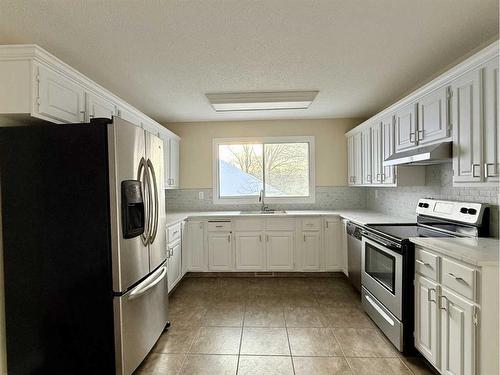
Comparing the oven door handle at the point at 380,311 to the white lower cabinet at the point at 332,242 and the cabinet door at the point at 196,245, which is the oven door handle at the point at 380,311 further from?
the cabinet door at the point at 196,245

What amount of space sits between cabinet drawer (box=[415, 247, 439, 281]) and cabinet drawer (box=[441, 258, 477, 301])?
6 centimetres

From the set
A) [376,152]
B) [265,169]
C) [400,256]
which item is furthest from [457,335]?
[265,169]

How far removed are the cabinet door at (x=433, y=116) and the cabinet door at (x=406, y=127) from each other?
0.24ft

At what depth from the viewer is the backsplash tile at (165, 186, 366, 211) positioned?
14.2 feet

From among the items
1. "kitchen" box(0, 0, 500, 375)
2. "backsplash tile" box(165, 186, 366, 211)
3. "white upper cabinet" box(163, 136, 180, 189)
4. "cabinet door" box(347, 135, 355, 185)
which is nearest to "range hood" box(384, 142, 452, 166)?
"kitchen" box(0, 0, 500, 375)

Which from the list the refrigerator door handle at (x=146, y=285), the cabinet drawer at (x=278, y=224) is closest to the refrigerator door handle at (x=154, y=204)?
the refrigerator door handle at (x=146, y=285)

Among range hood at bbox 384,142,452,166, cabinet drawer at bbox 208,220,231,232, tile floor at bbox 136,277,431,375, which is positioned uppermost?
range hood at bbox 384,142,452,166

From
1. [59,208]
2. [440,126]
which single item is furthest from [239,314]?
[440,126]

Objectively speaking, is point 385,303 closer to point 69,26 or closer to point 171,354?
point 171,354

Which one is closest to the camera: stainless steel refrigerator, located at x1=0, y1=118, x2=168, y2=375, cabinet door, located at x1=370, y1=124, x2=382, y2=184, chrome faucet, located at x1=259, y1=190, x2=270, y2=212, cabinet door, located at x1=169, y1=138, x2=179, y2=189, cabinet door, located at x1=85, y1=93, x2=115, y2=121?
stainless steel refrigerator, located at x1=0, y1=118, x2=168, y2=375

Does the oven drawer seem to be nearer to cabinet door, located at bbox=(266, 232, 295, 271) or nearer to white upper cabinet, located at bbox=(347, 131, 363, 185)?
cabinet door, located at bbox=(266, 232, 295, 271)

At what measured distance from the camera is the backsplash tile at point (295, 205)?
170 inches

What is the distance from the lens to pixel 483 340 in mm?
1452

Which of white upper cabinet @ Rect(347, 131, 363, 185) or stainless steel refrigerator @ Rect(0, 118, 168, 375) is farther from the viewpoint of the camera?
white upper cabinet @ Rect(347, 131, 363, 185)
